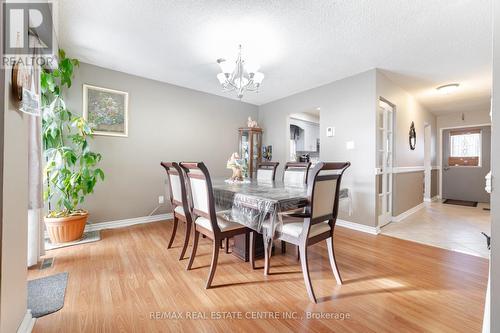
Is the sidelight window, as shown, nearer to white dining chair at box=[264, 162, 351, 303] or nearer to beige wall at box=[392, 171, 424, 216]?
beige wall at box=[392, 171, 424, 216]

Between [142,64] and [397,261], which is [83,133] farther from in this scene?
[397,261]

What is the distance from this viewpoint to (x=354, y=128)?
3295mm

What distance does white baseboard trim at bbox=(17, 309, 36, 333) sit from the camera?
3.79 ft

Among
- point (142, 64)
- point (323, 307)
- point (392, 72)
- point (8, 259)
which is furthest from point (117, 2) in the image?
point (392, 72)

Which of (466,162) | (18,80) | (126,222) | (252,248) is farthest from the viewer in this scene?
(466,162)

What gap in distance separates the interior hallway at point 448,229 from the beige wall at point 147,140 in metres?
3.26

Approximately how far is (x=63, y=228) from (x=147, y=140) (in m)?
1.64

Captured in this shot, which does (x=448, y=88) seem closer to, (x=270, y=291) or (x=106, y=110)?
(x=270, y=291)

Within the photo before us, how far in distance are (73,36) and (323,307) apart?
359cm

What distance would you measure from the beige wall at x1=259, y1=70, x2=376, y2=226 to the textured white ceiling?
0.26 metres

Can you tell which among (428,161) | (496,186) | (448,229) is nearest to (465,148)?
(428,161)

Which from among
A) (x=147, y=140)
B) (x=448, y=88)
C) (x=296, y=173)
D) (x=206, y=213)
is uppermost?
(x=448, y=88)

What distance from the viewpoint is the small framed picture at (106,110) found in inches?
118

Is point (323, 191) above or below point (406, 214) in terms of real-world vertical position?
above
